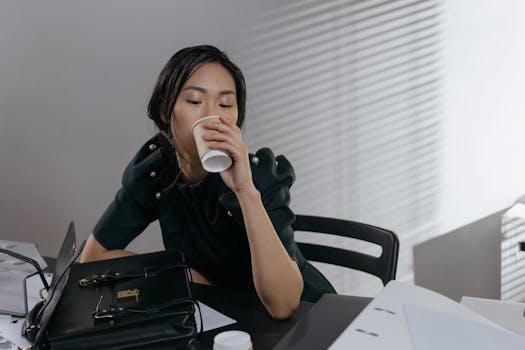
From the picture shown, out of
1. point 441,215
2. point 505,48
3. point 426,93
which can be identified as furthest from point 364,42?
point 441,215

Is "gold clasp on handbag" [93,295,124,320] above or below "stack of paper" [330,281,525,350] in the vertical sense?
below

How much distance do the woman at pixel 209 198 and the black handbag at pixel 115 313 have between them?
0.20 metres

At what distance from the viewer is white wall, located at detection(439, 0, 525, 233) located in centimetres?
219

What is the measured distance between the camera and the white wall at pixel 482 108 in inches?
86.3

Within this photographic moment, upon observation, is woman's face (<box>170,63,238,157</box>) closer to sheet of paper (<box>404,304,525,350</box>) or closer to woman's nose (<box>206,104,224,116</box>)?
woman's nose (<box>206,104,224,116</box>)

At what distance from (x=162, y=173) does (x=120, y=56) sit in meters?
1.44

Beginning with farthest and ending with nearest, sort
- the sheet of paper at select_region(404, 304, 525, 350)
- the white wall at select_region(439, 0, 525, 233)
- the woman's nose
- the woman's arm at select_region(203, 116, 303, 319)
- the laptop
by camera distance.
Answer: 1. the white wall at select_region(439, 0, 525, 233)
2. the woman's nose
3. the woman's arm at select_region(203, 116, 303, 319)
4. the laptop
5. the sheet of paper at select_region(404, 304, 525, 350)

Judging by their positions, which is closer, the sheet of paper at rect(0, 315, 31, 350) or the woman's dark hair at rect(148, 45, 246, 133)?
the sheet of paper at rect(0, 315, 31, 350)

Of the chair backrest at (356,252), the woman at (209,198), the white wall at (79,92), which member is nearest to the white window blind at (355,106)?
the white wall at (79,92)

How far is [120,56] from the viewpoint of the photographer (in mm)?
2740

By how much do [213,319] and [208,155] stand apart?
28 centimetres

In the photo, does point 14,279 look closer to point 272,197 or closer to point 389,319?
point 272,197

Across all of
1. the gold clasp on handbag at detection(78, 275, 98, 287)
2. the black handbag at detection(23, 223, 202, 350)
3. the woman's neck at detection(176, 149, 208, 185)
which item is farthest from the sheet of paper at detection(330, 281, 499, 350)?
the woman's neck at detection(176, 149, 208, 185)

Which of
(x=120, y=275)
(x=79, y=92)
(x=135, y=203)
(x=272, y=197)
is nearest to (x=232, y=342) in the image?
(x=120, y=275)
